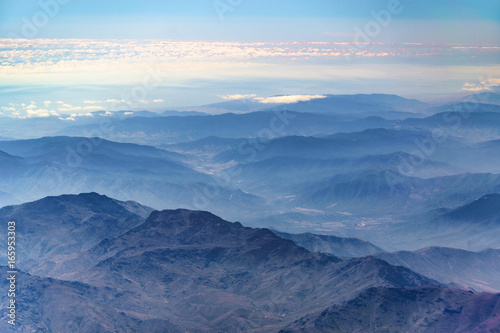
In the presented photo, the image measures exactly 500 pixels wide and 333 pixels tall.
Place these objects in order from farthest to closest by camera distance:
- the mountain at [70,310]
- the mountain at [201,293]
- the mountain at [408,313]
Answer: the mountain at [201,293] → the mountain at [70,310] → the mountain at [408,313]

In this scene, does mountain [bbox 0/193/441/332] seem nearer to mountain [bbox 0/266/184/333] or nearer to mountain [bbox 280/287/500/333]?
mountain [bbox 0/266/184/333]

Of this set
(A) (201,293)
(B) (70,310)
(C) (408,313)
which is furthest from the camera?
(A) (201,293)

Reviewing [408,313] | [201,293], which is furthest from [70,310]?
[408,313]

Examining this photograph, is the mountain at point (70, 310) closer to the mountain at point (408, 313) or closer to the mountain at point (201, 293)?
the mountain at point (201, 293)

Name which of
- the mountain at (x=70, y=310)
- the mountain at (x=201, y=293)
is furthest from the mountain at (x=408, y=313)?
the mountain at (x=70, y=310)

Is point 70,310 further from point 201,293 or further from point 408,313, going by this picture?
point 408,313

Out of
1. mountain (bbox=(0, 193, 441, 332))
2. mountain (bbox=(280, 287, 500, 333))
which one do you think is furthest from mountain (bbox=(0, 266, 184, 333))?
mountain (bbox=(280, 287, 500, 333))

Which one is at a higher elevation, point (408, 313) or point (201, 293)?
point (201, 293)

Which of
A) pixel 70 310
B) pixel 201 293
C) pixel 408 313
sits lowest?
pixel 408 313
